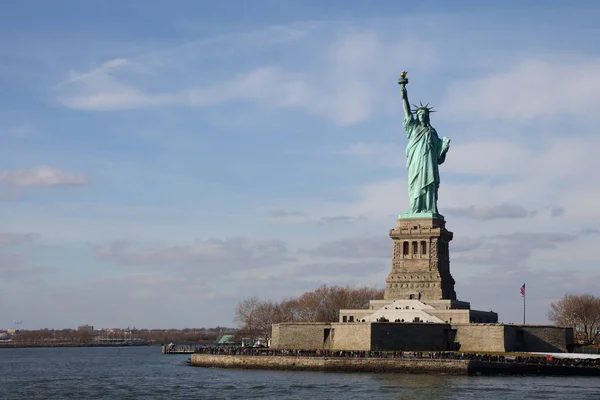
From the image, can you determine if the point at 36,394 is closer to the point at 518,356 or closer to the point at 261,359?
the point at 261,359

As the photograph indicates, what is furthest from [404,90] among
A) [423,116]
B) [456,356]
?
[456,356]

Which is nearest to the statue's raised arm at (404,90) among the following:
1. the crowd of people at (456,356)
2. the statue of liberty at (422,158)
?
the statue of liberty at (422,158)

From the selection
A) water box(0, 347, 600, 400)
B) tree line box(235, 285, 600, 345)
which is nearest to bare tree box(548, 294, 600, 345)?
tree line box(235, 285, 600, 345)

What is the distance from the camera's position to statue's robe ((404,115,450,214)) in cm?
8225

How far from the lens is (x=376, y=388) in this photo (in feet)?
182

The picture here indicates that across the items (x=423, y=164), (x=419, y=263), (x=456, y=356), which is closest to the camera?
(x=456, y=356)

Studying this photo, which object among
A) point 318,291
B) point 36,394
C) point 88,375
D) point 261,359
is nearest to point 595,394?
point 261,359

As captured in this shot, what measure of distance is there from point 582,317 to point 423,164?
25.6 m

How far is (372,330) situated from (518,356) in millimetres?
10861

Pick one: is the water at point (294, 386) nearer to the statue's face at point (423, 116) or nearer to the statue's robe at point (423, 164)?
the statue's robe at point (423, 164)

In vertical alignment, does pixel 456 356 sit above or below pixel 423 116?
below

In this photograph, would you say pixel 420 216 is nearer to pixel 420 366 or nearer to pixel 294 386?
pixel 420 366

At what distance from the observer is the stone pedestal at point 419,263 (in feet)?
261

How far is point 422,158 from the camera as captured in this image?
3243 inches
